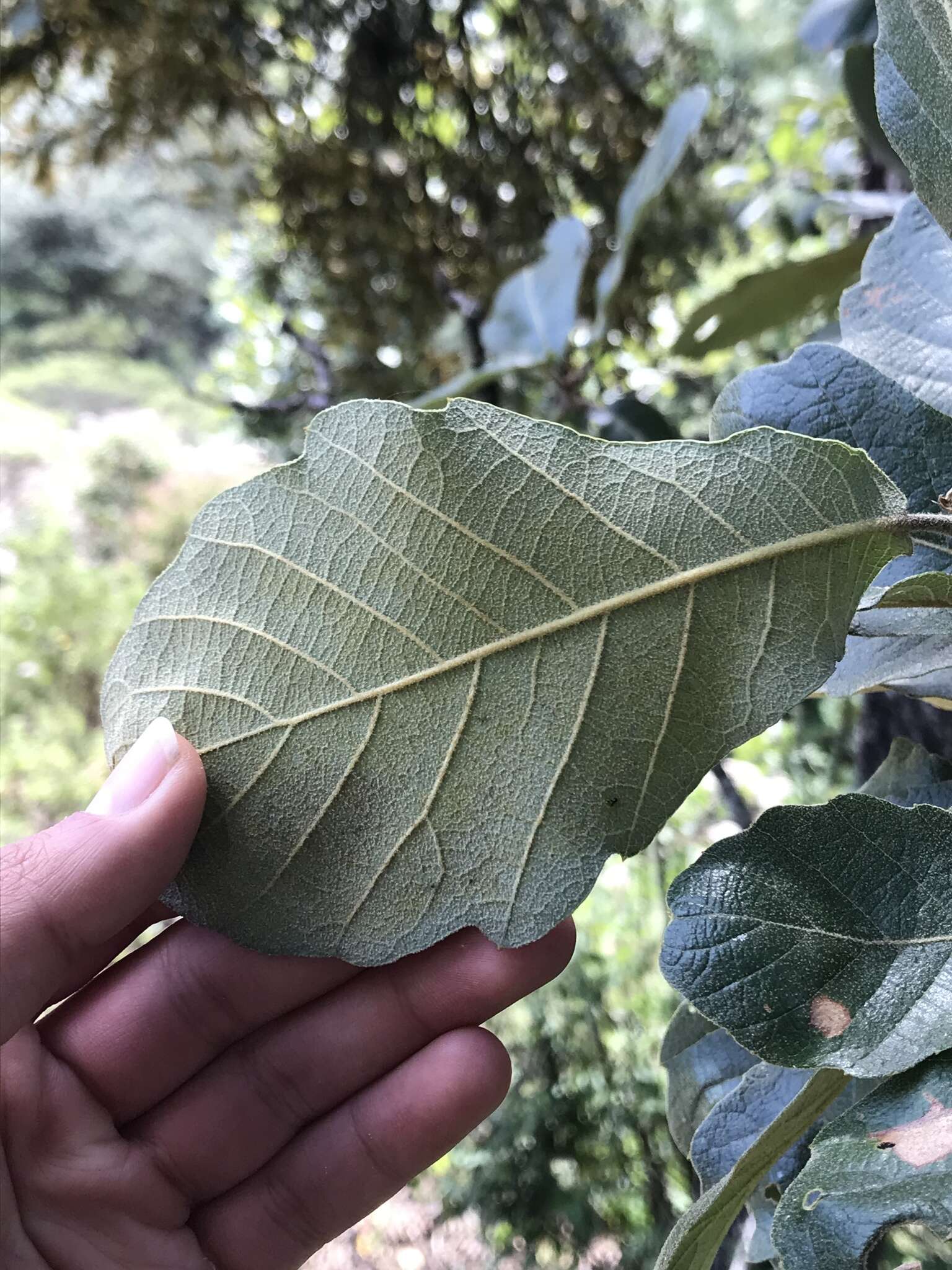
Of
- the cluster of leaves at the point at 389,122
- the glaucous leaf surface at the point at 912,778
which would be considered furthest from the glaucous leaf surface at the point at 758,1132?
the cluster of leaves at the point at 389,122

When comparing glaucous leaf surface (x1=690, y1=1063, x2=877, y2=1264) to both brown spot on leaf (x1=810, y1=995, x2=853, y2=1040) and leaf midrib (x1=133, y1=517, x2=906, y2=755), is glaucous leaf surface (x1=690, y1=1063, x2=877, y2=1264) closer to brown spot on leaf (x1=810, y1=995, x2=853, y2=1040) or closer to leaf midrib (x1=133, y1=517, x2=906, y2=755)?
brown spot on leaf (x1=810, y1=995, x2=853, y2=1040)

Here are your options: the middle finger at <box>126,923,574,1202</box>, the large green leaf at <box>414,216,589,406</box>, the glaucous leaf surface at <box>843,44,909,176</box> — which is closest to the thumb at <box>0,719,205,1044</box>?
the middle finger at <box>126,923,574,1202</box>

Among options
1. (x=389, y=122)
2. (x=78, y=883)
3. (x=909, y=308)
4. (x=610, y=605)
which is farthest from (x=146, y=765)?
(x=389, y=122)

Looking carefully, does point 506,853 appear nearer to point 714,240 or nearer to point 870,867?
point 870,867

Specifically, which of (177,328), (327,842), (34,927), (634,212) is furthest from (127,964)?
(177,328)

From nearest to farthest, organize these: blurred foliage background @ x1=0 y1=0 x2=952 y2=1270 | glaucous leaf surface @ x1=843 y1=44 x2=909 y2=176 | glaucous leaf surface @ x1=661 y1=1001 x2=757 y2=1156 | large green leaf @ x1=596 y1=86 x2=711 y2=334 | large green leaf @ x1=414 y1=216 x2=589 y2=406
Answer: glaucous leaf surface @ x1=661 y1=1001 x2=757 y2=1156 < glaucous leaf surface @ x1=843 y1=44 x2=909 y2=176 < large green leaf @ x1=596 y1=86 x2=711 y2=334 < large green leaf @ x1=414 y1=216 x2=589 y2=406 < blurred foliage background @ x1=0 y1=0 x2=952 y2=1270

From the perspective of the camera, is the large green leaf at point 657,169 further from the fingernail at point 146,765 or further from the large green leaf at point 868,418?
the fingernail at point 146,765

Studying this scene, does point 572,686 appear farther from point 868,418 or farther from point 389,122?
point 389,122
